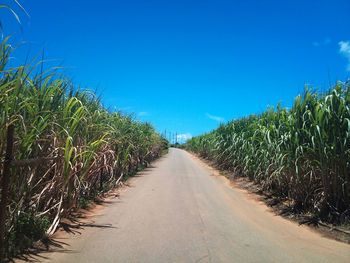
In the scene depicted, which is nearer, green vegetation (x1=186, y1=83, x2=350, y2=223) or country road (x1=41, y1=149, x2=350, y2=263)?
country road (x1=41, y1=149, x2=350, y2=263)

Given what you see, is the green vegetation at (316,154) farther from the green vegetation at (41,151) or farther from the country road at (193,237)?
Answer: the green vegetation at (41,151)

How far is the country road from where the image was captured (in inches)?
242

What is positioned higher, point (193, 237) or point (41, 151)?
point (41, 151)

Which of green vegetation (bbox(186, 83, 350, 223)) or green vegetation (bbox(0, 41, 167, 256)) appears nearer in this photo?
green vegetation (bbox(0, 41, 167, 256))

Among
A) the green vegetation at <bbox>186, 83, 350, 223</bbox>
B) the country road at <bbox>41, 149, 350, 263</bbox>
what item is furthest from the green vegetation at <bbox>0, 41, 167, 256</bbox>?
the green vegetation at <bbox>186, 83, 350, 223</bbox>

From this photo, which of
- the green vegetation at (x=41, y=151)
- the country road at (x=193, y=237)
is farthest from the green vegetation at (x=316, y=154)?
the green vegetation at (x=41, y=151)

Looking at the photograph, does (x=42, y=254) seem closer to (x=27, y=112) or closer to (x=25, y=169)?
(x=25, y=169)

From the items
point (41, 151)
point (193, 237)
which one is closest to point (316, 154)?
point (193, 237)

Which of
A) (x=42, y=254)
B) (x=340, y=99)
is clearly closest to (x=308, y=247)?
(x=340, y=99)

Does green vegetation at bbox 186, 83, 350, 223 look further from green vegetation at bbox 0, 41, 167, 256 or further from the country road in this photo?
green vegetation at bbox 0, 41, 167, 256

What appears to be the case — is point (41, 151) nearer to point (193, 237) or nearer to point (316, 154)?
point (193, 237)

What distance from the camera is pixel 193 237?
721 cm

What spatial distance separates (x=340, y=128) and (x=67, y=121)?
5.34m

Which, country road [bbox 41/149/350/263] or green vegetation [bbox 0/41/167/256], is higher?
green vegetation [bbox 0/41/167/256]
